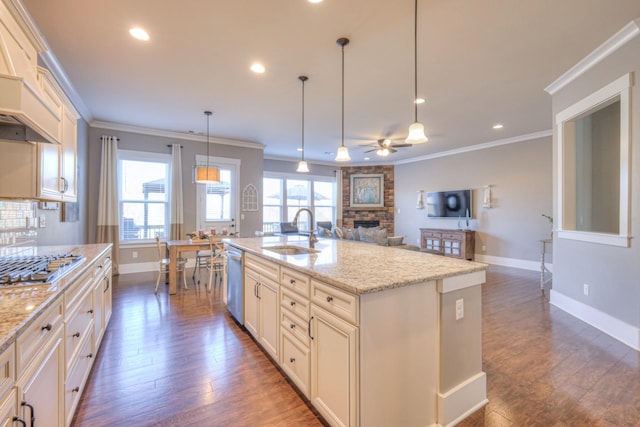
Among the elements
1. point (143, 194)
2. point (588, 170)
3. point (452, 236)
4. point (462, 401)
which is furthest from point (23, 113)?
point (452, 236)

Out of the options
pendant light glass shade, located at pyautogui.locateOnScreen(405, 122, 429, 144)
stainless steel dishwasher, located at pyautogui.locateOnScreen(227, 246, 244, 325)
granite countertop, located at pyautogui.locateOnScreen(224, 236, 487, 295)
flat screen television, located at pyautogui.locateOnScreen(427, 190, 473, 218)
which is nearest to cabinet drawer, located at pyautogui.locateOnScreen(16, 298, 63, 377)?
granite countertop, located at pyautogui.locateOnScreen(224, 236, 487, 295)

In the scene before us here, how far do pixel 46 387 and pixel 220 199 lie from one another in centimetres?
551

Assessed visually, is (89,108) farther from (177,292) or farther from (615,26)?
(615,26)

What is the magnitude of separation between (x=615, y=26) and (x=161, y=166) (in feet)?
22.6

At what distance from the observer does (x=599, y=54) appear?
2926 millimetres

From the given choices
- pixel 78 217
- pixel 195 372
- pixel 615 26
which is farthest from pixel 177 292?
pixel 615 26

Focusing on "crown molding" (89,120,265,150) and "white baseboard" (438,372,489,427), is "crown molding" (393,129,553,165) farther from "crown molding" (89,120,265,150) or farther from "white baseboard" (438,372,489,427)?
"white baseboard" (438,372,489,427)

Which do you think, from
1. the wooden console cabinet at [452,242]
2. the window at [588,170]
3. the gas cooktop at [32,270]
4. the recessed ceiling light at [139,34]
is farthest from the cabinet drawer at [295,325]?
the wooden console cabinet at [452,242]

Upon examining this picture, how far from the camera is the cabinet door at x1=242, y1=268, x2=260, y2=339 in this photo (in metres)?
2.68

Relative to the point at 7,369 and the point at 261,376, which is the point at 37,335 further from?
the point at 261,376

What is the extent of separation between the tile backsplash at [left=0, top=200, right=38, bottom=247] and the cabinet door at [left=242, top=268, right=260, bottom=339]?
187cm

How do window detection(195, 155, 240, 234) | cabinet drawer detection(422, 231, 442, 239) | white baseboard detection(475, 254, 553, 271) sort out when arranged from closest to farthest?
white baseboard detection(475, 254, 553, 271) → window detection(195, 155, 240, 234) → cabinet drawer detection(422, 231, 442, 239)

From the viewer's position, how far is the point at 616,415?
1807 mm

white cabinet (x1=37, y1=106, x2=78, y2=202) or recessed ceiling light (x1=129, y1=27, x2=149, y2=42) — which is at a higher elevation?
recessed ceiling light (x1=129, y1=27, x2=149, y2=42)
